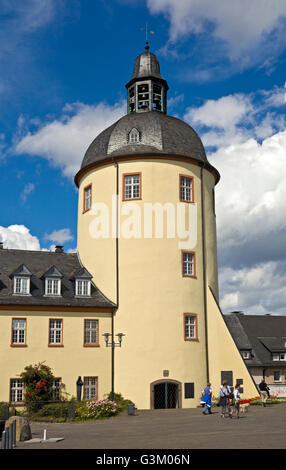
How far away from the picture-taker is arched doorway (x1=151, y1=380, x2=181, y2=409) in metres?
31.7

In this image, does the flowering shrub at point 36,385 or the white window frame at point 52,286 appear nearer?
the flowering shrub at point 36,385

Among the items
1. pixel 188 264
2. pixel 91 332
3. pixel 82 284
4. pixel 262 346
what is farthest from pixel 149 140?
pixel 262 346

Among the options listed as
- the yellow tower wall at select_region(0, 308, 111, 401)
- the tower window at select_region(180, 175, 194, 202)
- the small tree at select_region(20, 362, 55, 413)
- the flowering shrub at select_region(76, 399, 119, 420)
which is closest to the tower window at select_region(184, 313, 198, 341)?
the yellow tower wall at select_region(0, 308, 111, 401)

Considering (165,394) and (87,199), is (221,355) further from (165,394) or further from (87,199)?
(87,199)

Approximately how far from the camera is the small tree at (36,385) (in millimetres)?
29013

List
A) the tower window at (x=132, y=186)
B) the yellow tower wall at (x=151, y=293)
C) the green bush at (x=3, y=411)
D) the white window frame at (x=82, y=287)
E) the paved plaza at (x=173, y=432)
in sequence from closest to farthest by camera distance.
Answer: the paved plaza at (x=173, y=432) < the green bush at (x=3, y=411) < the yellow tower wall at (x=151, y=293) < the white window frame at (x=82, y=287) < the tower window at (x=132, y=186)

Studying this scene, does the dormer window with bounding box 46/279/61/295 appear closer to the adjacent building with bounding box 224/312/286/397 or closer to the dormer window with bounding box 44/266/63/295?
the dormer window with bounding box 44/266/63/295

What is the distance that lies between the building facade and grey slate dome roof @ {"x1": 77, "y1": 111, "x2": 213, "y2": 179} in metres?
0.07

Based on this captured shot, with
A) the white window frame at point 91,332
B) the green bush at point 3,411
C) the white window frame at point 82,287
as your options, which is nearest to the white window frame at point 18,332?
the white window frame at point 91,332

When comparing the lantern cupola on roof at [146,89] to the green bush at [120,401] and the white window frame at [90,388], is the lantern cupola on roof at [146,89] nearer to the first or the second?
the white window frame at [90,388]

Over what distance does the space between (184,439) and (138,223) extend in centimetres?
1779

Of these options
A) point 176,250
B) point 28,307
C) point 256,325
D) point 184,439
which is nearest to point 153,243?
point 176,250

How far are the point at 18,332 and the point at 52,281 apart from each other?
3.63 m

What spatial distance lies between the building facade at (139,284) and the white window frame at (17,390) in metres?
0.40
